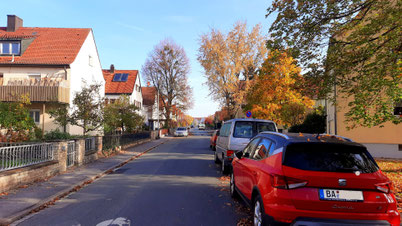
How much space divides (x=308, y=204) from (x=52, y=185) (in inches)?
289

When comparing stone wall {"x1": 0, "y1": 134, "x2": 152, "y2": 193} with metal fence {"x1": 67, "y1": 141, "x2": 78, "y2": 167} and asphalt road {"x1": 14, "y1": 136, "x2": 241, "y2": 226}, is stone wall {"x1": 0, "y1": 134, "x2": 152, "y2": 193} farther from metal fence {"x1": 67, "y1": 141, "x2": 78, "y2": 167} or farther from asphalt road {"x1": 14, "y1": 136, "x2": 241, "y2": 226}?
asphalt road {"x1": 14, "y1": 136, "x2": 241, "y2": 226}

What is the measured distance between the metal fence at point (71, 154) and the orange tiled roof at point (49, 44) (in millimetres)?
14551

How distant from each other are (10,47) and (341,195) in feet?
98.5

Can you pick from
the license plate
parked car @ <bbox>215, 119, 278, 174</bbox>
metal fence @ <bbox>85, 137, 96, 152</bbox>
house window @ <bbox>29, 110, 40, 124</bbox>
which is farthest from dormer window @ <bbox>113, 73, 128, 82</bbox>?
the license plate

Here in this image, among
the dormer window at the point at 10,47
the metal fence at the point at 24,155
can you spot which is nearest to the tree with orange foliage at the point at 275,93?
the metal fence at the point at 24,155

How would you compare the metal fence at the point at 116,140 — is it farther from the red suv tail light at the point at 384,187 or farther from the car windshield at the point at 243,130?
the red suv tail light at the point at 384,187

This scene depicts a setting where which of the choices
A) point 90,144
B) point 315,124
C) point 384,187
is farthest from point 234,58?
point 384,187

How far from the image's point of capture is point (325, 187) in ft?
11.7

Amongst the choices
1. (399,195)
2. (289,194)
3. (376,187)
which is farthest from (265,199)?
(399,195)

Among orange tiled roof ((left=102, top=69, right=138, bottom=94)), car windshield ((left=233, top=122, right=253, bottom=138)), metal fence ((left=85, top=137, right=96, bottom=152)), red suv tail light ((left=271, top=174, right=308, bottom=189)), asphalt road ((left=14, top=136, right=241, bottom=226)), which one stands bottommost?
asphalt road ((left=14, top=136, right=241, bottom=226))

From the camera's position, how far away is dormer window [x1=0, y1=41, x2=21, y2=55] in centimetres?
2562

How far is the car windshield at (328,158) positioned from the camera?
372cm

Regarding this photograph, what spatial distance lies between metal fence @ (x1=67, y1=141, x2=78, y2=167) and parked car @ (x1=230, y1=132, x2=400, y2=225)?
31.6ft

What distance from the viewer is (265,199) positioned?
3.94 meters
